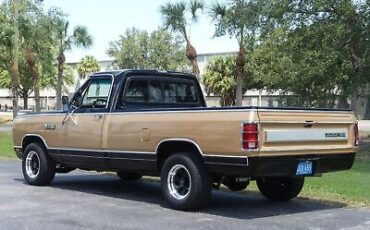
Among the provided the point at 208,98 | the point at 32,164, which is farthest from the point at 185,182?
the point at 208,98

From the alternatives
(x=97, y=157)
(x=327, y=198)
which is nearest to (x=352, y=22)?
(x=327, y=198)

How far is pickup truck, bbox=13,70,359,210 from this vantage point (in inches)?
328

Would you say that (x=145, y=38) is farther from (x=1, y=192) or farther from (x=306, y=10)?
(x=1, y=192)

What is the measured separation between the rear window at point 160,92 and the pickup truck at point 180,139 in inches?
0.7

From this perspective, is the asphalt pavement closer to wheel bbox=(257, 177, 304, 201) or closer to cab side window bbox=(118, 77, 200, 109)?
wheel bbox=(257, 177, 304, 201)

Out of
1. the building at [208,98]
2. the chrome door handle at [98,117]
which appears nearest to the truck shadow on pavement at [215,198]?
the chrome door handle at [98,117]

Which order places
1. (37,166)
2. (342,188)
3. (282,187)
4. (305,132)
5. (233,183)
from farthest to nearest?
1. (37,166)
2. (342,188)
3. (282,187)
4. (233,183)
5. (305,132)

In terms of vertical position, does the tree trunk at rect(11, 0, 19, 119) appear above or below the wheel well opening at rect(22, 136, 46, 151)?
above

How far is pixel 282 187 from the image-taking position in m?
10.2

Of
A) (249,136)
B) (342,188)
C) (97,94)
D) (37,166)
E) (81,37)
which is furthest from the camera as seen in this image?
(81,37)

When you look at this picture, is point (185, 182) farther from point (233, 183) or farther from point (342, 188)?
point (342, 188)

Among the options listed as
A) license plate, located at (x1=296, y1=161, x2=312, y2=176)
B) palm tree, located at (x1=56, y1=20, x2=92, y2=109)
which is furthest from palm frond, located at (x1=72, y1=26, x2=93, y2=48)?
license plate, located at (x1=296, y1=161, x2=312, y2=176)

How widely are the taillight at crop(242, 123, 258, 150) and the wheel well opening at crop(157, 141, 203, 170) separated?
87 centimetres

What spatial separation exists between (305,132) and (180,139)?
1.74 m
